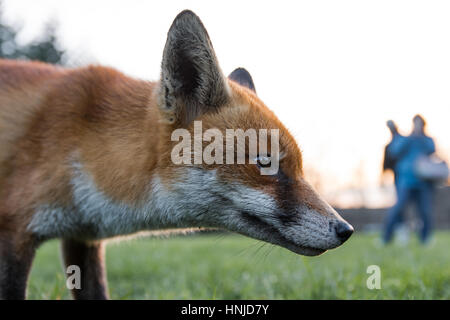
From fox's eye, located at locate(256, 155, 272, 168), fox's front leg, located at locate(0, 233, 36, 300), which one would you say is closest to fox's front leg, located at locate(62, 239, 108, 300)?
fox's front leg, located at locate(0, 233, 36, 300)

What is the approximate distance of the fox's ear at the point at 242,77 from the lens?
4.16m

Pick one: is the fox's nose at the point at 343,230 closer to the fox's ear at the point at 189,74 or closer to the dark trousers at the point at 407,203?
the fox's ear at the point at 189,74

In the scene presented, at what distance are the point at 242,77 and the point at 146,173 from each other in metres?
1.56

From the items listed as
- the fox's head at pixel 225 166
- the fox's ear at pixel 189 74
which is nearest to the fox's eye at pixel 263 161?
the fox's head at pixel 225 166

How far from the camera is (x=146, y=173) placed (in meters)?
3.10

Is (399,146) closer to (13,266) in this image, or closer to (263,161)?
(263,161)

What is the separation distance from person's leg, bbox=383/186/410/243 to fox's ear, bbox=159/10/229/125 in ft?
27.2

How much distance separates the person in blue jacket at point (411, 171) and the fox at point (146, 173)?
798 cm

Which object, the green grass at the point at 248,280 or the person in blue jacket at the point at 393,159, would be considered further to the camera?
the person in blue jacket at the point at 393,159

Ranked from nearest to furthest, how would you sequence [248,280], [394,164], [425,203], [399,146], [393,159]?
[248,280]
[399,146]
[425,203]
[393,159]
[394,164]

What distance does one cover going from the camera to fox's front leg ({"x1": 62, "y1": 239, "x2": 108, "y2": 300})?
366 centimetres

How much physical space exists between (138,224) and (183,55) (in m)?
1.18

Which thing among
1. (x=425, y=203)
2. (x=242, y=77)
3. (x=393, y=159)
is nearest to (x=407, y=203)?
(x=425, y=203)
